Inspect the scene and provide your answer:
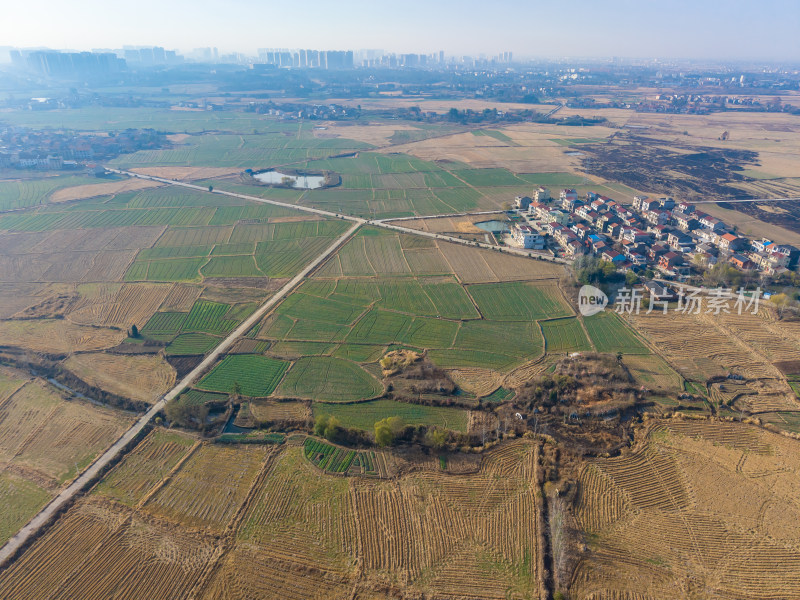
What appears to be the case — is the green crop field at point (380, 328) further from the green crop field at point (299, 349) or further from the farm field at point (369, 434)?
the green crop field at point (299, 349)

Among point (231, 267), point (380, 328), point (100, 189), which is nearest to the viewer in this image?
point (380, 328)

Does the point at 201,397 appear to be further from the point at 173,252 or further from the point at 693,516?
the point at 693,516

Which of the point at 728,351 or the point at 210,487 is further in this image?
the point at 728,351

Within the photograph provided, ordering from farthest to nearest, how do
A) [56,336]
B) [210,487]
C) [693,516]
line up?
[56,336] → [210,487] → [693,516]

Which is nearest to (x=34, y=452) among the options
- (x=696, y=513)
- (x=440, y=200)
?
(x=696, y=513)

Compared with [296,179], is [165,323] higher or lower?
lower

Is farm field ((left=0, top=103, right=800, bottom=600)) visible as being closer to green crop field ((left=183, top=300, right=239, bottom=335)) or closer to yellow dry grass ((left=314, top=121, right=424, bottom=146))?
green crop field ((left=183, top=300, right=239, bottom=335))

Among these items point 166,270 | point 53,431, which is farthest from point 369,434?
point 166,270
